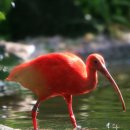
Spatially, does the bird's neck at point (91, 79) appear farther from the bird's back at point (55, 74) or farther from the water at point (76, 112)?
the water at point (76, 112)

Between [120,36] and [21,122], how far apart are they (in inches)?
390

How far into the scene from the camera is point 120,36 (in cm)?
1845

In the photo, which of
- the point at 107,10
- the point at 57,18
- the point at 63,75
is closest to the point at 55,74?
the point at 63,75

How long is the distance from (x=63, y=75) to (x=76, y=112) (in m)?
1.47

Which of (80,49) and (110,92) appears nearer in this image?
(110,92)

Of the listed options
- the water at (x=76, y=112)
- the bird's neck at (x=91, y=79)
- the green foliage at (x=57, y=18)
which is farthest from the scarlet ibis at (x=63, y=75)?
the green foliage at (x=57, y=18)

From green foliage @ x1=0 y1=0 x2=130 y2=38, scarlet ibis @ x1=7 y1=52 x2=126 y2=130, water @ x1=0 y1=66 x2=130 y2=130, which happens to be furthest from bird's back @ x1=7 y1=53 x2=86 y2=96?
green foliage @ x1=0 y1=0 x2=130 y2=38

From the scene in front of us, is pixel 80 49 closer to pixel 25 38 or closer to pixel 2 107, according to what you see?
pixel 25 38

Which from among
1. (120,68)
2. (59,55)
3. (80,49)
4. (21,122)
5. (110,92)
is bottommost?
(21,122)

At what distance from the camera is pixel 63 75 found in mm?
8328

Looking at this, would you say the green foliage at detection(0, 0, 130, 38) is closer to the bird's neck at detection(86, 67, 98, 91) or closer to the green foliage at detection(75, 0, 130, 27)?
the green foliage at detection(75, 0, 130, 27)

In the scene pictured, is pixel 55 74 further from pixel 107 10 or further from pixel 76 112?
pixel 107 10

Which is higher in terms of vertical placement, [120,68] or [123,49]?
[123,49]

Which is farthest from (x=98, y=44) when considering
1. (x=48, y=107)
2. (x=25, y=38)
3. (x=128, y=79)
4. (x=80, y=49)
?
(x=48, y=107)
